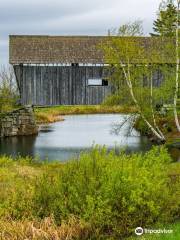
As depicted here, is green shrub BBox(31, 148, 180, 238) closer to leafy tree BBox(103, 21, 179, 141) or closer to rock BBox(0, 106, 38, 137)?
leafy tree BBox(103, 21, 179, 141)

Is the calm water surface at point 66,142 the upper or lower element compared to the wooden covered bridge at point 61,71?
lower

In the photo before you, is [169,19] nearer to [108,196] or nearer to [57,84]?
[57,84]

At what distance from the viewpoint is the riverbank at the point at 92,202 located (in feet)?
29.3

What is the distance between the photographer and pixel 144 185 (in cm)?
938

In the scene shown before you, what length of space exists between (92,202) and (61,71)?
30640 mm

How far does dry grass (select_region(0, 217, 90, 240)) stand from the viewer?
8.66 meters

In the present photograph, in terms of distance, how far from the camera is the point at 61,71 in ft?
129

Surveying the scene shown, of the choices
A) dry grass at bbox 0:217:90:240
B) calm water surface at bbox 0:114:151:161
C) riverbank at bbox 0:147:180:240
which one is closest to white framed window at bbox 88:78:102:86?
calm water surface at bbox 0:114:151:161

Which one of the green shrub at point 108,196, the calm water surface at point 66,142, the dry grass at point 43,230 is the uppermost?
the green shrub at point 108,196

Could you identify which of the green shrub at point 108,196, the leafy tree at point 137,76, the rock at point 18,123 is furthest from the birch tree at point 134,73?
the green shrub at point 108,196

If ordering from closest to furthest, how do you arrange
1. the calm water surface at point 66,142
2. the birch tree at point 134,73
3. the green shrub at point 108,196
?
the green shrub at point 108,196
the calm water surface at point 66,142
the birch tree at point 134,73

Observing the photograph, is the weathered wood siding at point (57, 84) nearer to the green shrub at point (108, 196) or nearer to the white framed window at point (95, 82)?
the white framed window at point (95, 82)

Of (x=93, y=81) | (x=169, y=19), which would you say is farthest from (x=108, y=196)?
(x=93, y=81)

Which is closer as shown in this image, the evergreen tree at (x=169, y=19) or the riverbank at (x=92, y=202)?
the riverbank at (x=92, y=202)
